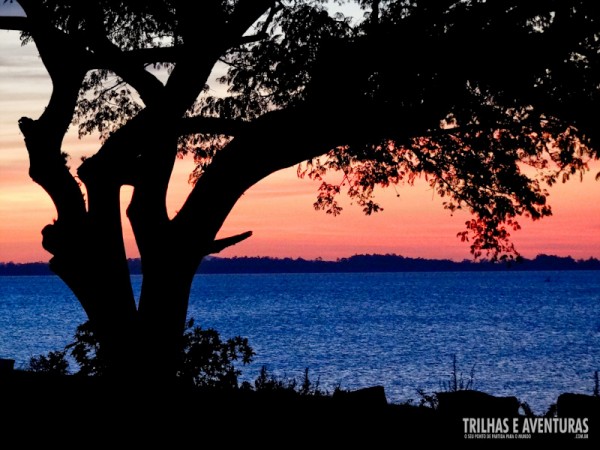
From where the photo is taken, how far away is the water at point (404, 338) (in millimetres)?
55875

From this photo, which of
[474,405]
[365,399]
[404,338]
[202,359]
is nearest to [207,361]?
[202,359]

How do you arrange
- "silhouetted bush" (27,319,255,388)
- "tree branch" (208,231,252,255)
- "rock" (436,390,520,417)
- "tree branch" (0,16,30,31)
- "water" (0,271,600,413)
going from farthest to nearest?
"water" (0,271,600,413)
"silhouetted bush" (27,319,255,388)
"tree branch" (0,16,30,31)
"tree branch" (208,231,252,255)
"rock" (436,390,520,417)

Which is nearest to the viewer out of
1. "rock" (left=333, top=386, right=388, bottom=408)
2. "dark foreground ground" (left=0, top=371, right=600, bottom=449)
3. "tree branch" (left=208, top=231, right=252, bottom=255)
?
"dark foreground ground" (left=0, top=371, right=600, bottom=449)

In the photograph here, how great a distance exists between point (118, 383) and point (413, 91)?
18.0ft

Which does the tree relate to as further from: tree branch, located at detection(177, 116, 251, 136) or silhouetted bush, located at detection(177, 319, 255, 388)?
silhouetted bush, located at detection(177, 319, 255, 388)

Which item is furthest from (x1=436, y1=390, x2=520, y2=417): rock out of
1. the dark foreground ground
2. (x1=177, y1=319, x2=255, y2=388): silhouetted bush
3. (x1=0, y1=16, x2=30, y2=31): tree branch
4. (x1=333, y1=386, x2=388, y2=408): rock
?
(x1=0, y1=16, x2=30, y2=31): tree branch

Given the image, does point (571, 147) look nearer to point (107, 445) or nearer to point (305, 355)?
point (107, 445)

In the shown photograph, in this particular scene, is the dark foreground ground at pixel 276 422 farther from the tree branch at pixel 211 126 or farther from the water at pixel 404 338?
the water at pixel 404 338

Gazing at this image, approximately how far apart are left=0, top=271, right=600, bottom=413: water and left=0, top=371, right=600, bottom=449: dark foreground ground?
9.88 meters

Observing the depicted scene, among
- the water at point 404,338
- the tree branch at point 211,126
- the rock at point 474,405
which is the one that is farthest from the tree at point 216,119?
the water at point 404,338

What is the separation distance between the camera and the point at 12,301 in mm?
171250

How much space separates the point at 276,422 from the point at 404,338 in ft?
242

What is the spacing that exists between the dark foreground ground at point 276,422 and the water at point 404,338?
9.88 m

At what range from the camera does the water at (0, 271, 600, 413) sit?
55875 mm
